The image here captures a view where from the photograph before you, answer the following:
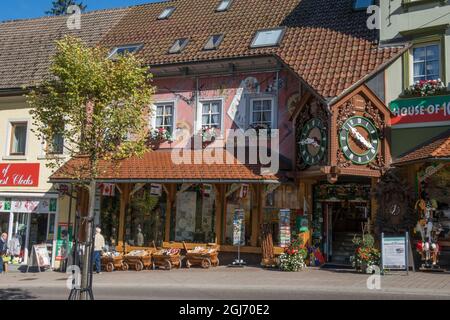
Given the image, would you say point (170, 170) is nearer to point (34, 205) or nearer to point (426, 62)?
point (34, 205)

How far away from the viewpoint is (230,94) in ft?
61.3

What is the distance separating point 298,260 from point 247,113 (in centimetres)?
556

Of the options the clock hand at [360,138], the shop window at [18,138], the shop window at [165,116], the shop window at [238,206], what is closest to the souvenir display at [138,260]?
the shop window at [238,206]

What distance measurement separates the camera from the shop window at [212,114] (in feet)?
61.9

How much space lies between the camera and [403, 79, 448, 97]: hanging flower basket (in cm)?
1534

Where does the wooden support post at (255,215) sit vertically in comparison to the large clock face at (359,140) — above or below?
below

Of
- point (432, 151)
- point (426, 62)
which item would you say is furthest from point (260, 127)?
point (432, 151)

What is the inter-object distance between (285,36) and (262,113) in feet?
9.89

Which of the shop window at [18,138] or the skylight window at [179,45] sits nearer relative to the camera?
the skylight window at [179,45]

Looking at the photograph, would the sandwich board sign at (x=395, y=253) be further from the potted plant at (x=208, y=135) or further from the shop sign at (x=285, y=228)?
the potted plant at (x=208, y=135)

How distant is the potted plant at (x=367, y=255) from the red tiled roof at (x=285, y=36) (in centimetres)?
439

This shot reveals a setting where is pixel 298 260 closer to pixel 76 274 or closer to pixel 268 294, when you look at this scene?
pixel 268 294
